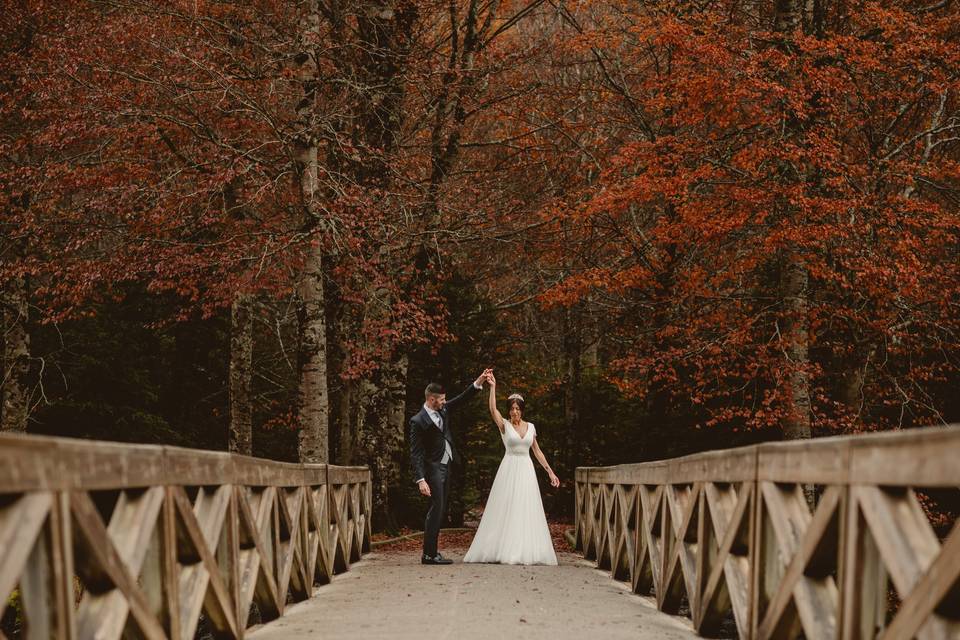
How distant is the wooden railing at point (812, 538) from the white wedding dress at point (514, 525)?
4.42 meters

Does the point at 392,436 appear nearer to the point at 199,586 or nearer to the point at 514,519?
the point at 514,519

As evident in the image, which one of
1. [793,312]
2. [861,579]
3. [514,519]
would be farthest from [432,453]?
[861,579]

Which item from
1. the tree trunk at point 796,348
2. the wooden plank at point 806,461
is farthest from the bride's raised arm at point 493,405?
the wooden plank at point 806,461

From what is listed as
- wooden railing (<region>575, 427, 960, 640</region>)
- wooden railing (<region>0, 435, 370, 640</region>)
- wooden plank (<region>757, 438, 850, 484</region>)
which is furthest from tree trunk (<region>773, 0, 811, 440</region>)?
wooden plank (<region>757, 438, 850, 484</region>)

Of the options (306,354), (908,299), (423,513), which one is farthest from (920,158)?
(423,513)

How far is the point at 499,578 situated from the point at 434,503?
2.00 m

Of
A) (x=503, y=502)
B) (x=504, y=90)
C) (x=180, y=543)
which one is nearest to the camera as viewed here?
(x=180, y=543)

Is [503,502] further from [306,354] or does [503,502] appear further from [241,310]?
[241,310]

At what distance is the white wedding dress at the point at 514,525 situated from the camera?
1337 centimetres

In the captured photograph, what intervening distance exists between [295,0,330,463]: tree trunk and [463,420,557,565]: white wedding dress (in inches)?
110

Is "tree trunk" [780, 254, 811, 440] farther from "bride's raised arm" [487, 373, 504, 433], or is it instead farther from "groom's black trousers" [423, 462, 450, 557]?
"groom's black trousers" [423, 462, 450, 557]

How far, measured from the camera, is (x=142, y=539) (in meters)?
4.43

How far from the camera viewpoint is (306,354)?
1525 centimetres

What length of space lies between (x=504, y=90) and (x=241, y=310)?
739cm
